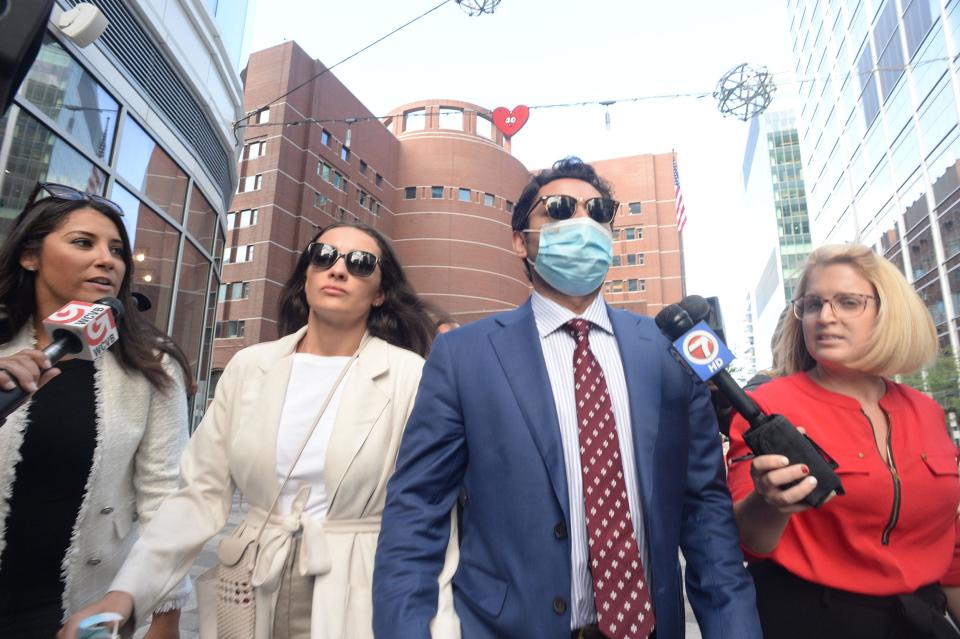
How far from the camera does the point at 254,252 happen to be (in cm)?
3244

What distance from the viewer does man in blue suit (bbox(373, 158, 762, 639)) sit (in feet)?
4.77

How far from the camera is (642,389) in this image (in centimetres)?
168

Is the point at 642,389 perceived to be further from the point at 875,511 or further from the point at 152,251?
the point at 152,251

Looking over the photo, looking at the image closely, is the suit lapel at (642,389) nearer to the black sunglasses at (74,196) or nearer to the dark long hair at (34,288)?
the dark long hair at (34,288)

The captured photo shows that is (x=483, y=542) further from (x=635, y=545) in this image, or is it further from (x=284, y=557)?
(x=284, y=557)

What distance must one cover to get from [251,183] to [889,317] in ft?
118

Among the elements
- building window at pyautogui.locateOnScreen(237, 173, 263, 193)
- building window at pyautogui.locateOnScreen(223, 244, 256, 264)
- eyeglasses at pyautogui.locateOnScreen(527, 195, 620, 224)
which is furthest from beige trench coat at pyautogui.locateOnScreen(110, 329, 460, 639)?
building window at pyautogui.locateOnScreen(237, 173, 263, 193)

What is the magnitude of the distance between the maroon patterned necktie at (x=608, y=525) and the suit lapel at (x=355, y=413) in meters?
0.72

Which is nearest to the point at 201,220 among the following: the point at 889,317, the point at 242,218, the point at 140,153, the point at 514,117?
the point at 140,153

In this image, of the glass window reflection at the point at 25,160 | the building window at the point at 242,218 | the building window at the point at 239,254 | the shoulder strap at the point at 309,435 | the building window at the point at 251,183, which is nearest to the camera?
the shoulder strap at the point at 309,435

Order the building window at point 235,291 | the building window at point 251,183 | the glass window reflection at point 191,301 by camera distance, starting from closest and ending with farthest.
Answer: the glass window reflection at point 191,301, the building window at point 235,291, the building window at point 251,183

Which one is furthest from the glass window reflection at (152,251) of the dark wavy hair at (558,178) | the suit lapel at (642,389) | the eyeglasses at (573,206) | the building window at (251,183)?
the building window at (251,183)

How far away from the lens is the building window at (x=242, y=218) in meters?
32.9

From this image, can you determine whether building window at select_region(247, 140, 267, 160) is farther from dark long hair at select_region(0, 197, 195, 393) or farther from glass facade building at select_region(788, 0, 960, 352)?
dark long hair at select_region(0, 197, 195, 393)
